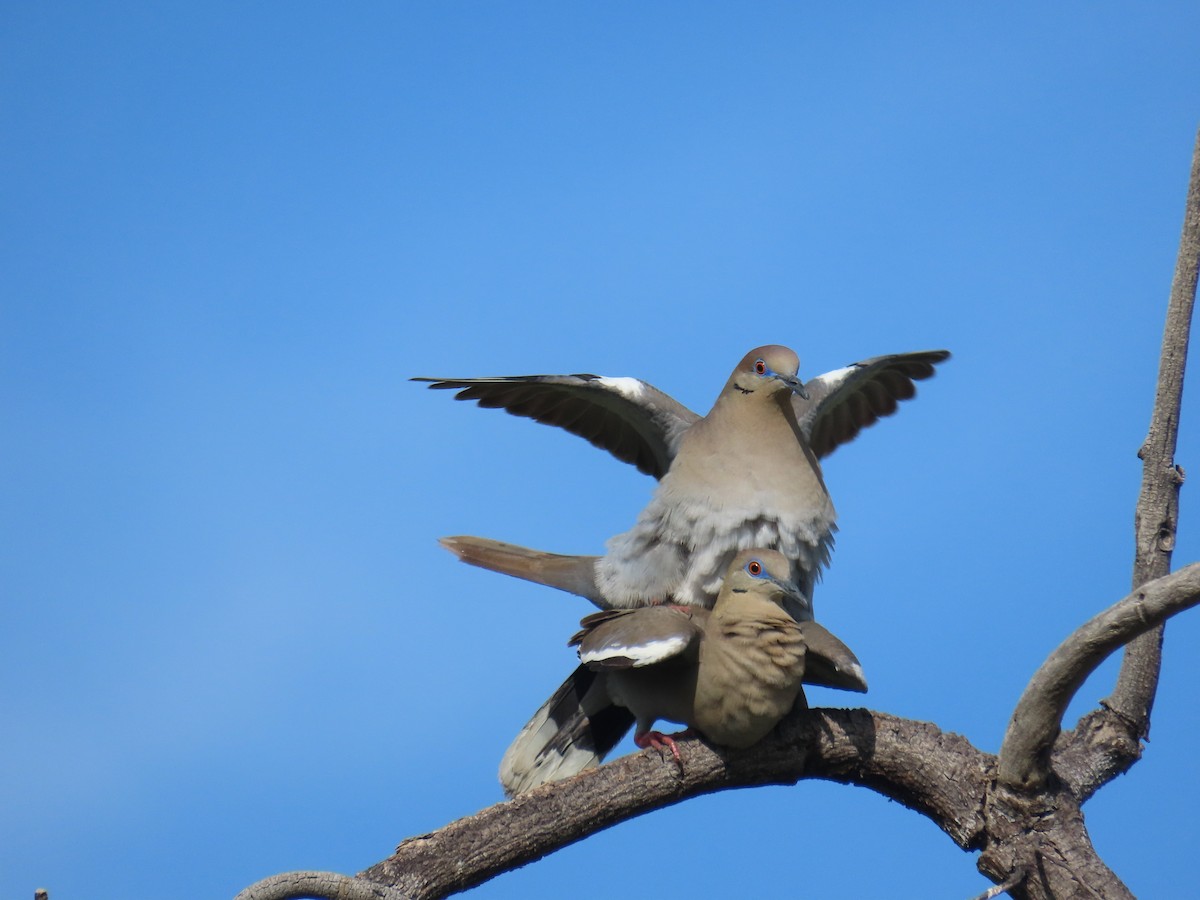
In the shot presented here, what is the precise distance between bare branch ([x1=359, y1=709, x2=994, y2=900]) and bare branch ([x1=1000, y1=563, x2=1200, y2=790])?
0.74 ft

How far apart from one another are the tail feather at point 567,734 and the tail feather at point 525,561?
0.41 meters

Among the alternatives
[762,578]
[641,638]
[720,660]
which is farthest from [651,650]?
[762,578]

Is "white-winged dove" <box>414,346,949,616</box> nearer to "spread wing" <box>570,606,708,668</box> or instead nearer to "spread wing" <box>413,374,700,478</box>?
"spread wing" <box>413,374,700,478</box>

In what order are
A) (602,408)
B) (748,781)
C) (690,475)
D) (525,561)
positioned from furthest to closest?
(602,408), (525,561), (690,475), (748,781)

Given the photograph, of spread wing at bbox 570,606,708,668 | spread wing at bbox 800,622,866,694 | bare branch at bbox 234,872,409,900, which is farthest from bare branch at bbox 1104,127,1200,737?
bare branch at bbox 234,872,409,900

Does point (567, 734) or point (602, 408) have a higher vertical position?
point (602, 408)

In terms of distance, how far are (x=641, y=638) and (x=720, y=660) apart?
312 mm

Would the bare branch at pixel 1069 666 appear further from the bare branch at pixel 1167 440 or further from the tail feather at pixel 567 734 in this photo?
the tail feather at pixel 567 734

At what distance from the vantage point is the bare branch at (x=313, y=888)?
3773 mm

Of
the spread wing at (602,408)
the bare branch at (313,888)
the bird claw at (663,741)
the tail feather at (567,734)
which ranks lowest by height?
the bare branch at (313,888)

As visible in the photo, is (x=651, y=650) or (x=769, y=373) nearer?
(x=651, y=650)

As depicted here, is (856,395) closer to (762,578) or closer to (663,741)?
(762,578)

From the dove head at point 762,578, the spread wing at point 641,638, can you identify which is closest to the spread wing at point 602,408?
the dove head at point 762,578

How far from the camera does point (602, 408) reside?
234 inches
